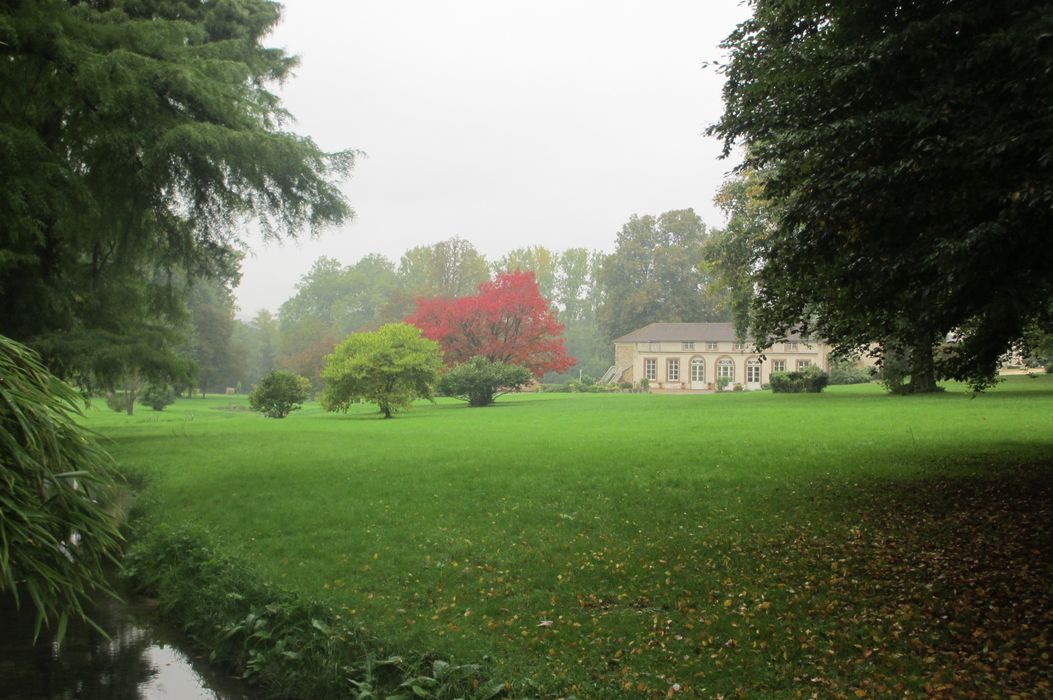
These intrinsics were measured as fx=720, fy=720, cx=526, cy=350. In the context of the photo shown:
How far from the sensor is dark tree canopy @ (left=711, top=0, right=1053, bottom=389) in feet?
15.7

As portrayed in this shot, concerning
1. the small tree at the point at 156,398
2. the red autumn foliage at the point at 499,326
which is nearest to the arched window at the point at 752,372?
the red autumn foliage at the point at 499,326

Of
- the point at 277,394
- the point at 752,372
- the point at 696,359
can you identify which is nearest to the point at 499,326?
the point at 277,394

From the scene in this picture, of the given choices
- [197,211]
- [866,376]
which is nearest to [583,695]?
[197,211]

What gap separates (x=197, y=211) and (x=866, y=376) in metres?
42.2

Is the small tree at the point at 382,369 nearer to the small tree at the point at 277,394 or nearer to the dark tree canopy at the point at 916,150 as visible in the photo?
the small tree at the point at 277,394

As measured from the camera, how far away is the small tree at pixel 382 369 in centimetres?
2692

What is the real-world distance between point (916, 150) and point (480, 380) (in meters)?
27.9

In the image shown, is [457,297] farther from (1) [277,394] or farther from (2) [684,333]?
(1) [277,394]

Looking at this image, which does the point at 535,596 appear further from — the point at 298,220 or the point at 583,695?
the point at 298,220

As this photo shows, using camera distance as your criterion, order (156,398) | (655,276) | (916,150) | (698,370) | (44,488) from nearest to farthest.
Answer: (44,488)
(916,150)
(156,398)
(698,370)
(655,276)

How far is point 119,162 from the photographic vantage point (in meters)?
10.9

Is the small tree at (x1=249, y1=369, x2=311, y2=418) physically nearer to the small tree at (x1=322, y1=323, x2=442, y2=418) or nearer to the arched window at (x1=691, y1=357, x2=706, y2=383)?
the small tree at (x1=322, y1=323, x2=442, y2=418)

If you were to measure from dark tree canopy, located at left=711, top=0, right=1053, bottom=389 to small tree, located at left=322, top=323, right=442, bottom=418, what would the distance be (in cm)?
2118

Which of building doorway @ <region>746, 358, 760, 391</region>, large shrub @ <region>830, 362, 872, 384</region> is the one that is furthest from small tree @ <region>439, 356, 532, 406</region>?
building doorway @ <region>746, 358, 760, 391</region>
